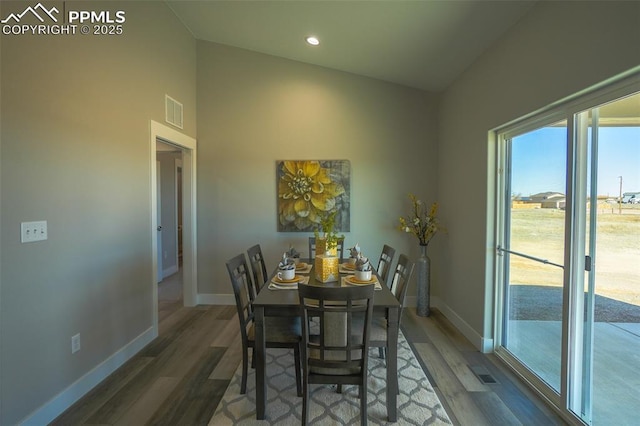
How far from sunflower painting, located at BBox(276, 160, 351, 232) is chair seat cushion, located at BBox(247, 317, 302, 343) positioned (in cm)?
182

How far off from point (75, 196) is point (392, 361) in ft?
8.28

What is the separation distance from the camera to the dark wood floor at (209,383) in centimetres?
194

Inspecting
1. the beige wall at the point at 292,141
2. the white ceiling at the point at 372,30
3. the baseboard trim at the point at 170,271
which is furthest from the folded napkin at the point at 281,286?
the baseboard trim at the point at 170,271

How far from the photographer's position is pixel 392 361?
5.98ft

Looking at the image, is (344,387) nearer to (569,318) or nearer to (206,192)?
(569,318)

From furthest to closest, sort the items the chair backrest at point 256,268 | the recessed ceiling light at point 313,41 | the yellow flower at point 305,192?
the yellow flower at point 305,192, the recessed ceiling light at point 313,41, the chair backrest at point 256,268

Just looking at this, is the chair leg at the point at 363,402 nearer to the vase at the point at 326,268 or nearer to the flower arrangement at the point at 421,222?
the vase at the point at 326,268

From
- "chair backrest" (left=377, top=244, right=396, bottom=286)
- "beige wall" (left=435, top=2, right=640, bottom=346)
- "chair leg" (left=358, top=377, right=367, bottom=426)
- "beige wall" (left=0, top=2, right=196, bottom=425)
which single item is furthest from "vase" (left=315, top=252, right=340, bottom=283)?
"beige wall" (left=0, top=2, right=196, bottom=425)

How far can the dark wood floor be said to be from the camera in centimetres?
194

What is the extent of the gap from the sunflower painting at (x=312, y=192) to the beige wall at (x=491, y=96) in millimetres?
1321

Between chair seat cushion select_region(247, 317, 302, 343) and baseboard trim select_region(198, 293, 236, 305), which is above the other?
chair seat cushion select_region(247, 317, 302, 343)

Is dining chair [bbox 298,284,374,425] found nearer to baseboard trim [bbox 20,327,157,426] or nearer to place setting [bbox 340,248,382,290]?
place setting [bbox 340,248,382,290]

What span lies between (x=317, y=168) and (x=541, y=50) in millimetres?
2498

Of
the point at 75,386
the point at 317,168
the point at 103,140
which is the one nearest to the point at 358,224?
the point at 317,168
